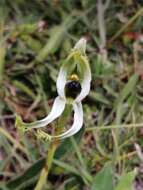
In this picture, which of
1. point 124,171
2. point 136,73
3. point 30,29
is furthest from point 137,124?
point 30,29

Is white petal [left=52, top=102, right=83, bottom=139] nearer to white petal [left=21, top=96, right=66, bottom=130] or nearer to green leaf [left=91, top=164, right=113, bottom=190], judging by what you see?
white petal [left=21, top=96, right=66, bottom=130]

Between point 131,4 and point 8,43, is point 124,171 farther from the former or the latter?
point 131,4

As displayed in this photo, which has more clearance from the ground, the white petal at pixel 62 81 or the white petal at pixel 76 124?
the white petal at pixel 62 81

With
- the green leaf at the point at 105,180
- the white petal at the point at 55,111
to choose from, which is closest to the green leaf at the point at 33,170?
the green leaf at the point at 105,180

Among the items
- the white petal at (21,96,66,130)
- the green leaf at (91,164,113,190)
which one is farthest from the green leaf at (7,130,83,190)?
the white petal at (21,96,66,130)

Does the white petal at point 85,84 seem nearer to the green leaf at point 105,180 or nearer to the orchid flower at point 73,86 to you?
the orchid flower at point 73,86

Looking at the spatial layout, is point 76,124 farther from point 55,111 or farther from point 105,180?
point 105,180
